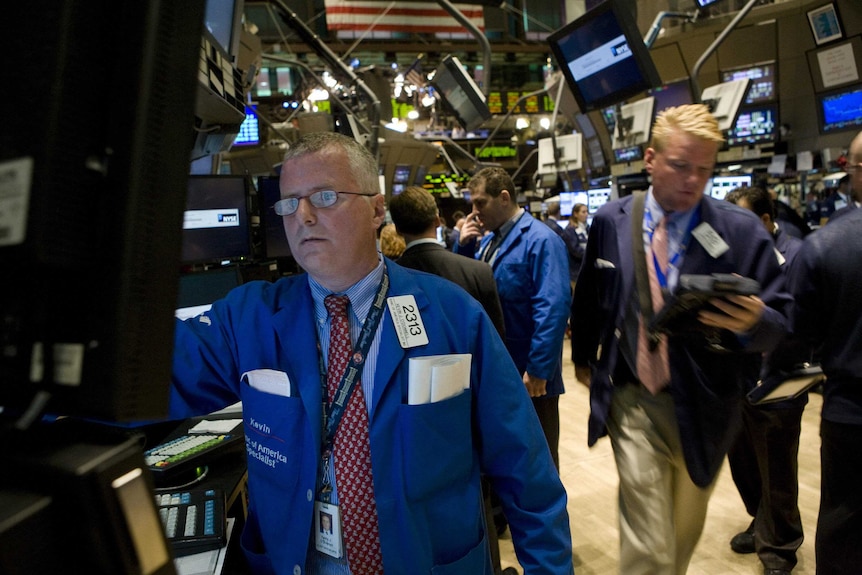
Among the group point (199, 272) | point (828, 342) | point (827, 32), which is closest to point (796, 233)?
point (828, 342)

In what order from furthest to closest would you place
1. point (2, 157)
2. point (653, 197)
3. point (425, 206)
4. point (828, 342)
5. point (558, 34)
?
1. point (558, 34)
2. point (425, 206)
3. point (653, 197)
4. point (828, 342)
5. point (2, 157)

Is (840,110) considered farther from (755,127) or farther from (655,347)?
(655,347)

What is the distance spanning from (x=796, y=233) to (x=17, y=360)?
4.47 m

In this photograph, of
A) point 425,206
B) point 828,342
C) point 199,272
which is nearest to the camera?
point 828,342

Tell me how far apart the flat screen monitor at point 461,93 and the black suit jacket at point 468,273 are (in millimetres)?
3576

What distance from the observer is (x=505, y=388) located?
1418mm

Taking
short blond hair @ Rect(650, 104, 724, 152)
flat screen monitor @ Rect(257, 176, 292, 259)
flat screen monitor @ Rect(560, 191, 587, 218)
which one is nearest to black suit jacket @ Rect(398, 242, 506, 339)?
flat screen monitor @ Rect(257, 176, 292, 259)

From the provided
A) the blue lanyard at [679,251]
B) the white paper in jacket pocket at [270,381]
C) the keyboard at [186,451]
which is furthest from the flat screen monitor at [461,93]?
the white paper in jacket pocket at [270,381]

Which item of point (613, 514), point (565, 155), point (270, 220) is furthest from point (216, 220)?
point (565, 155)

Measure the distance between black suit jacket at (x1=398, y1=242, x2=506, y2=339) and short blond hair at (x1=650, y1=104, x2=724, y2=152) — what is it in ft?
3.25

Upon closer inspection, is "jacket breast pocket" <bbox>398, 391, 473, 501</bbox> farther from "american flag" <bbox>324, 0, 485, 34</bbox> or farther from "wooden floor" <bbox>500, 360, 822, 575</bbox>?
"american flag" <bbox>324, 0, 485, 34</bbox>

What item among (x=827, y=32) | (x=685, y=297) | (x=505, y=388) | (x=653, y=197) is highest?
(x=827, y=32)

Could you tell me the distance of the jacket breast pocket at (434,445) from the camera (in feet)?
4.15

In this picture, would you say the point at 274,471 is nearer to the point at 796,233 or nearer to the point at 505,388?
the point at 505,388
